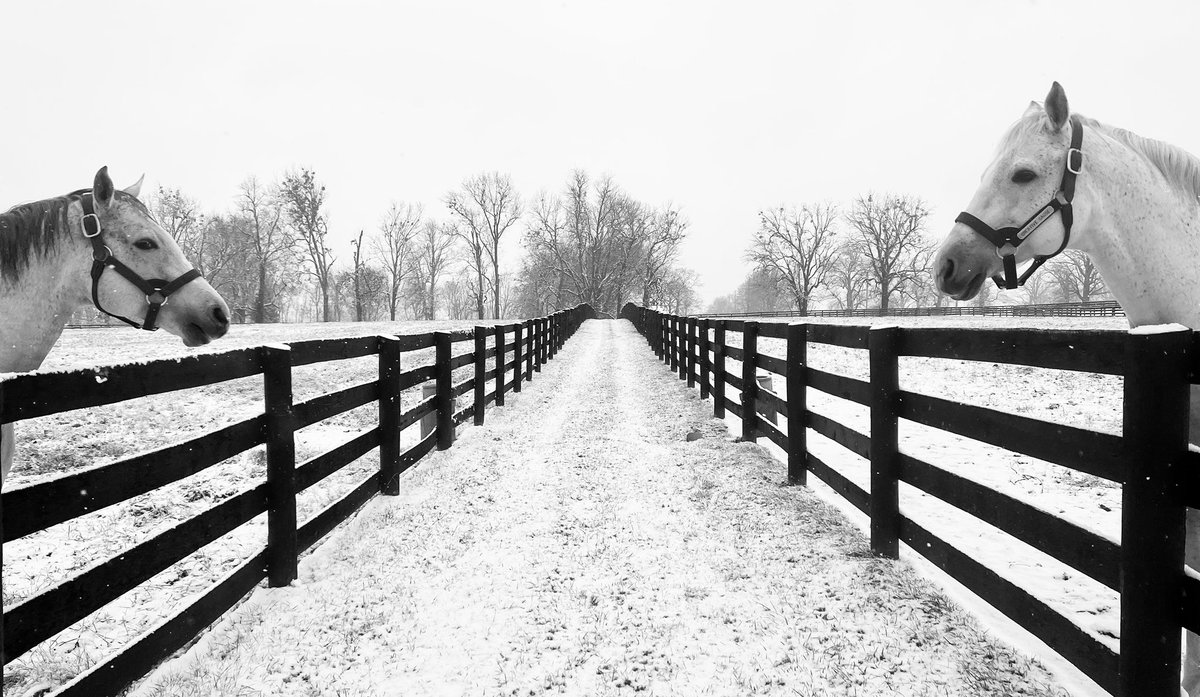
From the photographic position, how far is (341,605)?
3.01 m

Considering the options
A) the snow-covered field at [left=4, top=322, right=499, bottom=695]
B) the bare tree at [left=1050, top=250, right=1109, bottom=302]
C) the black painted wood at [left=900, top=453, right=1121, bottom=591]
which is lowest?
the snow-covered field at [left=4, top=322, right=499, bottom=695]

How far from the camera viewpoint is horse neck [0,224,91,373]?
2914 millimetres

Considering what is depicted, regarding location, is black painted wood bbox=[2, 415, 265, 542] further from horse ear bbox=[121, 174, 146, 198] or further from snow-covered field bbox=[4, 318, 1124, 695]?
horse ear bbox=[121, 174, 146, 198]

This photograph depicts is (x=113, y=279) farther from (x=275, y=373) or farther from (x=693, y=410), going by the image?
(x=693, y=410)

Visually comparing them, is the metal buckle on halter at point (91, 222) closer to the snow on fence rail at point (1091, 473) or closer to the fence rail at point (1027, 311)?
the snow on fence rail at point (1091, 473)

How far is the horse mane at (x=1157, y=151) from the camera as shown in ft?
8.93

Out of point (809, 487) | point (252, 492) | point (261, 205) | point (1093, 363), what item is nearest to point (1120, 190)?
point (1093, 363)

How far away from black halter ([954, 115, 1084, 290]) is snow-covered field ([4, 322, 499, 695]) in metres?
3.87

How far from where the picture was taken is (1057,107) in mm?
2713

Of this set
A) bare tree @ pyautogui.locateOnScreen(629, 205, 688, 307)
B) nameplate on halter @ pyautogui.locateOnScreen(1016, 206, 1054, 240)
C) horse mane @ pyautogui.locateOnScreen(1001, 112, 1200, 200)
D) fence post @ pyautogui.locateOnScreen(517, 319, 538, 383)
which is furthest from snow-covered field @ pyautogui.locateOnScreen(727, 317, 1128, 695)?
bare tree @ pyautogui.locateOnScreen(629, 205, 688, 307)

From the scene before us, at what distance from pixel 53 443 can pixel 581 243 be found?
42851 millimetres

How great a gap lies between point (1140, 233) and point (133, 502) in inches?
291

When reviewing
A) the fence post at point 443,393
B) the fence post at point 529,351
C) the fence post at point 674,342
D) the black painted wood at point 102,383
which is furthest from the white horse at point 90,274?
the fence post at point 674,342

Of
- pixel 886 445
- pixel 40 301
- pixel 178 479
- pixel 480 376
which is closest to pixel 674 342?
pixel 480 376
